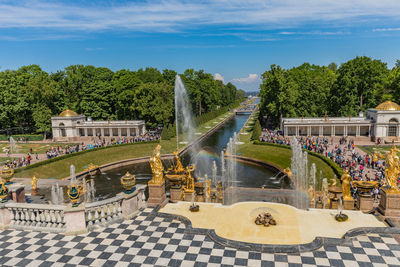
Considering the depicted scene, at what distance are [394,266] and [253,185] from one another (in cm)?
2365

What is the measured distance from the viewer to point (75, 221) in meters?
14.5

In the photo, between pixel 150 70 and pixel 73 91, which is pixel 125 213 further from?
pixel 150 70

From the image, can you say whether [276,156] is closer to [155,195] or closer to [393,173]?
[393,173]

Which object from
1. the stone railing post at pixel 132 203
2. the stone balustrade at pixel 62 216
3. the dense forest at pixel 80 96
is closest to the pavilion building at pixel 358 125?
the dense forest at pixel 80 96

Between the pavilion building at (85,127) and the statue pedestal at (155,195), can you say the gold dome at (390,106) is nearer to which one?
the pavilion building at (85,127)

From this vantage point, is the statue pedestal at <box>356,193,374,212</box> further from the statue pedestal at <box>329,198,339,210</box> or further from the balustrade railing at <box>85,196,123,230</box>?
the balustrade railing at <box>85,196,123,230</box>

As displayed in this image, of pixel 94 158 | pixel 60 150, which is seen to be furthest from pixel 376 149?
pixel 60 150

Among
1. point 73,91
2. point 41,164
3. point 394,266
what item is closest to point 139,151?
point 41,164

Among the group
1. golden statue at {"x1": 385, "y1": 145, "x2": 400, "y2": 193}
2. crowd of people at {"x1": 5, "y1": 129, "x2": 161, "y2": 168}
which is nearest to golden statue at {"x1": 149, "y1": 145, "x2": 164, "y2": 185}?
golden statue at {"x1": 385, "y1": 145, "x2": 400, "y2": 193}

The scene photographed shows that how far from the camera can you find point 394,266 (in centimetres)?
1124

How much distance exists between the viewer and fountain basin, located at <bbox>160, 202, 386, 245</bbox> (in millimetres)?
13758

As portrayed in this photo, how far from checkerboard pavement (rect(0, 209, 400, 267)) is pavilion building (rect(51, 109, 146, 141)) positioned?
54082 mm

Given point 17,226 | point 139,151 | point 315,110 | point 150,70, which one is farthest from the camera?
point 150,70

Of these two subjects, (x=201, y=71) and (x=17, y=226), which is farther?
(x=201, y=71)
